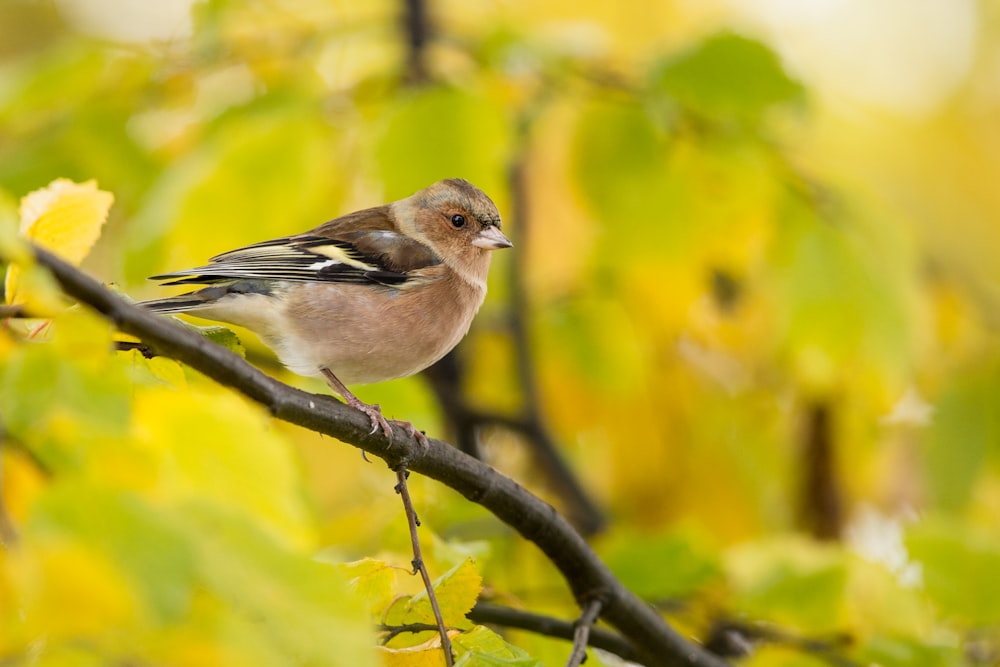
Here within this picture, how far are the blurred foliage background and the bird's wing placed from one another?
0.67 feet

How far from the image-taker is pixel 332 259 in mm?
2887

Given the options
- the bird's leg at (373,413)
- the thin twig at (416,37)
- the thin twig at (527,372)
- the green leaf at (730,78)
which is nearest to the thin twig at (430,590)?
the bird's leg at (373,413)

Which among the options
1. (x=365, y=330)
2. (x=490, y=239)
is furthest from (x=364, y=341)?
(x=490, y=239)

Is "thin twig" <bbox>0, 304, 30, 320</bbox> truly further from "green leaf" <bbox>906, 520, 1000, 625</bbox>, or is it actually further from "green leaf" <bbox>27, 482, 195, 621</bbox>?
"green leaf" <bbox>906, 520, 1000, 625</bbox>

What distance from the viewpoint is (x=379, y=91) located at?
3.89m

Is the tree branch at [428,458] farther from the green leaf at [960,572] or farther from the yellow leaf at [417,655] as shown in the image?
the green leaf at [960,572]

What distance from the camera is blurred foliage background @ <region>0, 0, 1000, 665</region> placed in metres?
1.09

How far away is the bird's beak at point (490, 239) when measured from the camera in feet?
10.2

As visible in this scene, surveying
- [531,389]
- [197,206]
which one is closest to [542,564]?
[531,389]

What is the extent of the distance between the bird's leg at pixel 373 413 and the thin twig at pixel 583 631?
46cm

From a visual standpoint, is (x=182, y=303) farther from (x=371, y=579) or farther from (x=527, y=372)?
(x=527, y=372)

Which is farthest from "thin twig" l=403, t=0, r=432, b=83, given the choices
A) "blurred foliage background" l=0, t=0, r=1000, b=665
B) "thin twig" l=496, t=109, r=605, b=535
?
"thin twig" l=496, t=109, r=605, b=535

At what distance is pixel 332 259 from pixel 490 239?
20.2 inches

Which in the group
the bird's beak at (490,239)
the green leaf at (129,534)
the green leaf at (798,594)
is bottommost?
the green leaf at (129,534)
